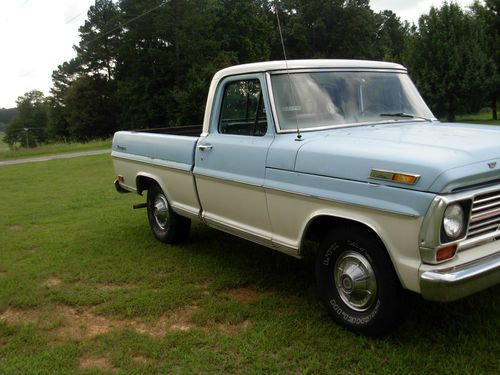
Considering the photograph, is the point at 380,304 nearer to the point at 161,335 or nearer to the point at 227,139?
the point at 161,335

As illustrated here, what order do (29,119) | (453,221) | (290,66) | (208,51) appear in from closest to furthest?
(453,221) → (290,66) → (208,51) → (29,119)

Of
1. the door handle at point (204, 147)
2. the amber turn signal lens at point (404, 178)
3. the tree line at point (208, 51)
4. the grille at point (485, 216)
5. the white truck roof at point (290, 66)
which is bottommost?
the grille at point (485, 216)

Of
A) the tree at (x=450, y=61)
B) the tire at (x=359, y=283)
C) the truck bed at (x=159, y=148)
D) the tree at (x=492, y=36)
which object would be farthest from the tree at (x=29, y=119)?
the tire at (x=359, y=283)

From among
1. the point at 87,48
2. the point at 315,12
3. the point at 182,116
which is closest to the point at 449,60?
the point at 182,116

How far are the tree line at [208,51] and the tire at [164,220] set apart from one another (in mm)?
23796

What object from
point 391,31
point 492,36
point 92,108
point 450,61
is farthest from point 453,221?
point 391,31

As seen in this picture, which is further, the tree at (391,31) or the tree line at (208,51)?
the tree at (391,31)

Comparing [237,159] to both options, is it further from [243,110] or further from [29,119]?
[29,119]

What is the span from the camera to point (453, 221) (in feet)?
9.41

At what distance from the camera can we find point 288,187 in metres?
3.71

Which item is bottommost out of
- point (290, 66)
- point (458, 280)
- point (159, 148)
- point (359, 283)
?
point (359, 283)

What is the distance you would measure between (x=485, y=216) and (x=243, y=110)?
2274 millimetres

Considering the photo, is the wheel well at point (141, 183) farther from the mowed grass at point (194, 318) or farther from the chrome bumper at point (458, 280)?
the chrome bumper at point (458, 280)

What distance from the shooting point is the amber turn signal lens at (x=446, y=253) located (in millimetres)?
2846
